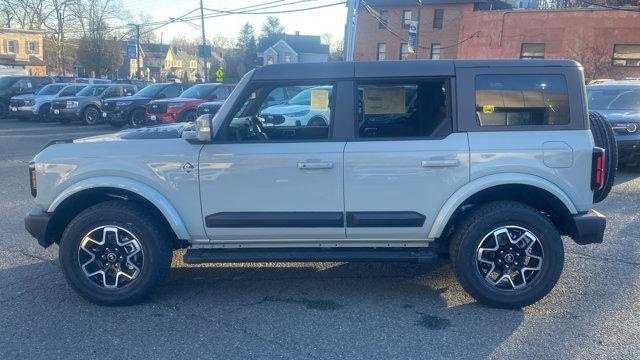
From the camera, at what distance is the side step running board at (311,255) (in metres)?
4.45

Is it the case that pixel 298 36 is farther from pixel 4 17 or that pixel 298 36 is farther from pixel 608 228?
pixel 608 228

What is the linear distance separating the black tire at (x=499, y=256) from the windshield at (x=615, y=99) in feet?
28.2

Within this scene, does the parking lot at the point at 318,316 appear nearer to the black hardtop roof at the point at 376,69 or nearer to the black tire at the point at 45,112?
the black hardtop roof at the point at 376,69

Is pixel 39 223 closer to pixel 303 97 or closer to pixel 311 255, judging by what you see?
pixel 311 255

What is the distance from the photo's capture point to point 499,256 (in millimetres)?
4441

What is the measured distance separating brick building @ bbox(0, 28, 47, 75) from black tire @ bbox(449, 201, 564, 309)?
6380 cm

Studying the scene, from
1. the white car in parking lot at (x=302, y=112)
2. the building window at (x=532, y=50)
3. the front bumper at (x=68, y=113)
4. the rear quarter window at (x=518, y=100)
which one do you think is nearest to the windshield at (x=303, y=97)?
the white car in parking lot at (x=302, y=112)

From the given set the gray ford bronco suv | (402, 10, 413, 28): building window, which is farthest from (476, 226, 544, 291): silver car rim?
(402, 10, 413, 28): building window

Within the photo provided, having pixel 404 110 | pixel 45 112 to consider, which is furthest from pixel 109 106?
pixel 404 110

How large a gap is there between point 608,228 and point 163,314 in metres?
5.35

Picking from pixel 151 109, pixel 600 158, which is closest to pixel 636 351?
pixel 600 158

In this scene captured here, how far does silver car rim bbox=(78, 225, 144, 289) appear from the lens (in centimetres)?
445

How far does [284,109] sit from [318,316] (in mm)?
2072

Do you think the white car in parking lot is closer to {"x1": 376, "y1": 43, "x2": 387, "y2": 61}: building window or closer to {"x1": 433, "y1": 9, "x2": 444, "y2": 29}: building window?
{"x1": 433, "y1": 9, "x2": 444, "y2": 29}: building window
